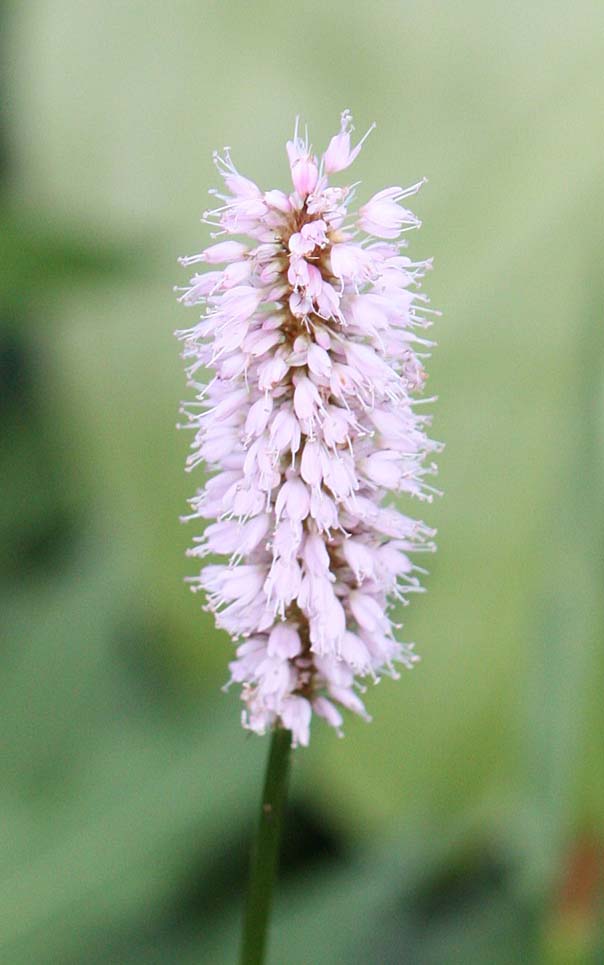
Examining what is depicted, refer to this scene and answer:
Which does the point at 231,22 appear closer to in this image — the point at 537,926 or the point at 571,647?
the point at 571,647

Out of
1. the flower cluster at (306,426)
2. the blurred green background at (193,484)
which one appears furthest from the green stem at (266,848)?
the blurred green background at (193,484)

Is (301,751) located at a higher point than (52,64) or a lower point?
lower

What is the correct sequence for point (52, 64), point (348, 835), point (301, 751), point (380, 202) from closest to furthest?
point (380, 202) → point (301, 751) → point (348, 835) → point (52, 64)

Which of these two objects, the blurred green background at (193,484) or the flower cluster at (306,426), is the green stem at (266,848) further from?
the blurred green background at (193,484)

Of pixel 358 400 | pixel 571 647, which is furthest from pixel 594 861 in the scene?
pixel 358 400

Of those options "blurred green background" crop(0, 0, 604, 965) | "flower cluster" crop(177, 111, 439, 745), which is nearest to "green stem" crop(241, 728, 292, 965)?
"flower cluster" crop(177, 111, 439, 745)

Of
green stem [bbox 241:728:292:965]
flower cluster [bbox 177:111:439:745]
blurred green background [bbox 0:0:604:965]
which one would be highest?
blurred green background [bbox 0:0:604:965]

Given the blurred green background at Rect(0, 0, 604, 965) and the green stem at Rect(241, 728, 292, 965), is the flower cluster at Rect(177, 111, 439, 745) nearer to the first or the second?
the green stem at Rect(241, 728, 292, 965)
